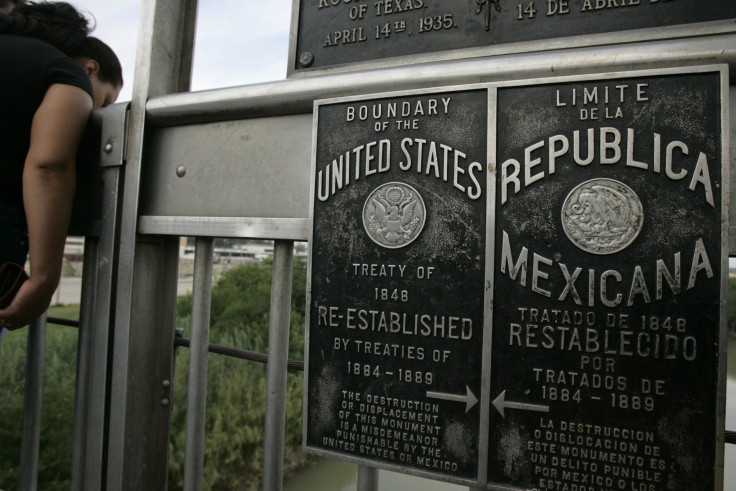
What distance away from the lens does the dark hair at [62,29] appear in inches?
70.2

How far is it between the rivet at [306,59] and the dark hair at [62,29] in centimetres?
96

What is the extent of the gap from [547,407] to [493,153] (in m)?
0.79

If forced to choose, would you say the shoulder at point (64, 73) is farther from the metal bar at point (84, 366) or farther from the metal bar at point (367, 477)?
the metal bar at point (367, 477)

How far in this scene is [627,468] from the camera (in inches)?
49.9

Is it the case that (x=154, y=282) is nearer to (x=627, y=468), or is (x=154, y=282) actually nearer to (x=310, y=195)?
(x=310, y=195)

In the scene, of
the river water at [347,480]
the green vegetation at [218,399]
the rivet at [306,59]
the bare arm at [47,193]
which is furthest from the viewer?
the green vegetation at [218,399]

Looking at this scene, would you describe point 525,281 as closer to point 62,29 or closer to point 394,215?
point 394,215

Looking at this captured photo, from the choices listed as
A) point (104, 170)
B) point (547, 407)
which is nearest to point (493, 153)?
point (547, 407)

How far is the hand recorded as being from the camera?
1.63 metres

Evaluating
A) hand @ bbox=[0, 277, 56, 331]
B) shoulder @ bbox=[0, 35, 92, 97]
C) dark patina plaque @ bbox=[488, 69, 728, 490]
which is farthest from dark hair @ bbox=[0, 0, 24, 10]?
dark patina plaque @ bbox=[488, 69, 728, 490]

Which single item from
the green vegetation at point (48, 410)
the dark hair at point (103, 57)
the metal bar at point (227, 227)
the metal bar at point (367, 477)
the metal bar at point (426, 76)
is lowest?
the green vegetation at point (48, 410)

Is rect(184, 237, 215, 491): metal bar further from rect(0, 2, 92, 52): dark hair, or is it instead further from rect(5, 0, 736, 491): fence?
rect(0, 2, 92, 52): dark hair

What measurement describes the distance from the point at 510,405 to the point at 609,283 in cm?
47

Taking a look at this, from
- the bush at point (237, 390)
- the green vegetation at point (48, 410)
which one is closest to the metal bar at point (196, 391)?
the green vegetation at point (48, 410)
